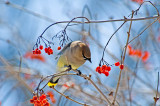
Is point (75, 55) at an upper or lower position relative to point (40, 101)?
upper

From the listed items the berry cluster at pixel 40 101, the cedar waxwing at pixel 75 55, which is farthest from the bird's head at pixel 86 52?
the berry cluster at pixel 40 101

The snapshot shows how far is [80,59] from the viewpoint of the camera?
3.38 meters

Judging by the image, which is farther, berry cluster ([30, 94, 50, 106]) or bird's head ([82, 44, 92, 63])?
bird's head ([82, 44, 92, 63])

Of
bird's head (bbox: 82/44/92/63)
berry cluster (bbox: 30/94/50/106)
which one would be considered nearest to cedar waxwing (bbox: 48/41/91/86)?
bird's head (bbox: 82/44/92/63)

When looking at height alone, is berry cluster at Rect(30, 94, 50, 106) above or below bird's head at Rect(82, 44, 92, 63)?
below

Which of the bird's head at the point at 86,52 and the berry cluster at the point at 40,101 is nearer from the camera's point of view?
the berry cluster at the point at 40,101

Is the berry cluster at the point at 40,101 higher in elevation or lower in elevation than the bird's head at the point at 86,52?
lower

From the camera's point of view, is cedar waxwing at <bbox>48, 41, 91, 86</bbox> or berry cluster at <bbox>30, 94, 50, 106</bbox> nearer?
berry cluster at <bbox>30, 94, 50, 106</bbox>

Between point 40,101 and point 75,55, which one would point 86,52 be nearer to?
point 75,55

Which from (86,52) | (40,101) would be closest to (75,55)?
(86,52)

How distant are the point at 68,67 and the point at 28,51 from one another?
2080mm

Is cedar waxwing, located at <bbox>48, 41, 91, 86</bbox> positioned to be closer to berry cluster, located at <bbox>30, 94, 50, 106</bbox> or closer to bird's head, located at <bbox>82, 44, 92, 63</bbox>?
bird's head, located at <bbox>82, 44, 92, 63</bbox>

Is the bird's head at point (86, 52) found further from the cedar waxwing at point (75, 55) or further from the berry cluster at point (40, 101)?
the berry cluster at point (40, 101)

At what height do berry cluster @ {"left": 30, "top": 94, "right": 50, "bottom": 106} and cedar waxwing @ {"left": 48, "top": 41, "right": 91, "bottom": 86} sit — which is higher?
cedar waxwing @ {"left": 48, "top": 41, "right": 91, "bottom": 86}
